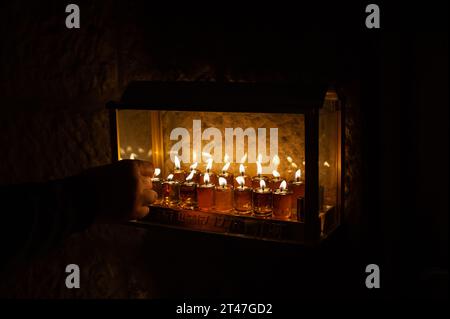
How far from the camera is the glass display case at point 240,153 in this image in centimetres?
123

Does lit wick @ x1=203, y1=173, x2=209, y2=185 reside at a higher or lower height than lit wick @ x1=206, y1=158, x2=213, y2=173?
lower

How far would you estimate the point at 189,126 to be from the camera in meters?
1.54

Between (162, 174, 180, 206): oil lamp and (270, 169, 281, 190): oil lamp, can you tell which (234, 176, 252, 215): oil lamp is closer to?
(270, 169, 281, 190): oil lamp

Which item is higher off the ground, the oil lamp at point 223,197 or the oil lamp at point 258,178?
the oil lamp at point 258,178

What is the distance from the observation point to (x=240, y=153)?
1.47m

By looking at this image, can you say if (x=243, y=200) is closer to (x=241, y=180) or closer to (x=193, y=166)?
(x=241, y=180)

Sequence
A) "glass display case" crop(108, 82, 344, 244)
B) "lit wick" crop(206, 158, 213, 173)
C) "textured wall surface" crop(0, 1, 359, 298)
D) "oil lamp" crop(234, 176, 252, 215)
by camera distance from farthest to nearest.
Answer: "textured wall surface" crop(0, 1, 359, 298), "lit wick" crop(206, 158, 213, 173), "oil lamp" crop(234, 176, 252, 215), "glass display case" crop(108, 82, 344, 244)

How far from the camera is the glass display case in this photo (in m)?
1.23

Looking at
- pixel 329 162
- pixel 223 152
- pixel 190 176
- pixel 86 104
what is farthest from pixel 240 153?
pixel 86 104

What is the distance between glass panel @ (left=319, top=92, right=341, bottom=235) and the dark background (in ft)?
0.12

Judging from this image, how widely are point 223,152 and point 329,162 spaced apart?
321mm

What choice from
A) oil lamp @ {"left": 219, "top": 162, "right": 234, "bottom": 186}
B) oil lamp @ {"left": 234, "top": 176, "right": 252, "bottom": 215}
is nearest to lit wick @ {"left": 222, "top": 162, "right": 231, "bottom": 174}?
oil lamp @ {"left": 219, "top": 162, "right": 234, "bottom": 186}

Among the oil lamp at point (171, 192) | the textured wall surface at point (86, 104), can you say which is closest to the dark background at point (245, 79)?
the textured wall surface at point (86, 104)

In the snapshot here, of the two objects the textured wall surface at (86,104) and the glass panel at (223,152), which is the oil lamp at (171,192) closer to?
the glass panel at (223,152)
